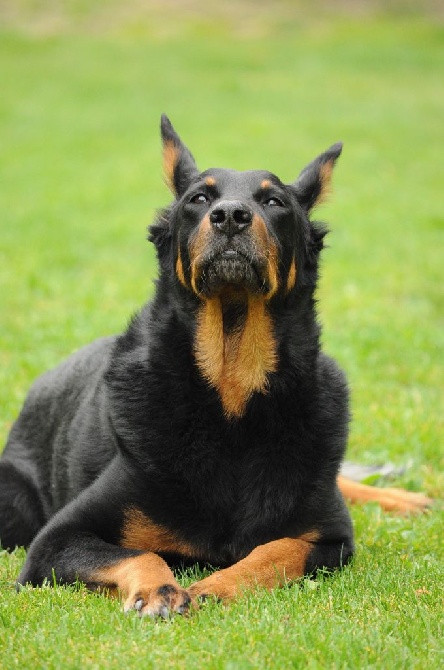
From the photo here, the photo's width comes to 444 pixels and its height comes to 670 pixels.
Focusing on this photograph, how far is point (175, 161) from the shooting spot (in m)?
5.49

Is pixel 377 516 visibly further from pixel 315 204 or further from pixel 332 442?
pixel 315 204

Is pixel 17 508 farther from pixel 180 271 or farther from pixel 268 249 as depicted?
pixel 268 249

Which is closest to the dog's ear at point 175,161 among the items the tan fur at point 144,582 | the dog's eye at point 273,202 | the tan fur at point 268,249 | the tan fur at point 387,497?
the dog's eye at point 273,202

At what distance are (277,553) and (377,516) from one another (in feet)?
5.32

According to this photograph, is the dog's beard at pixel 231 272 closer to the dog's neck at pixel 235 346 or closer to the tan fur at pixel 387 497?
the dog's neck at pixel 235 346

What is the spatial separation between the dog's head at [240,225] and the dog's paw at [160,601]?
1.47 metres

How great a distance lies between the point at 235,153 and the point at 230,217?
17.6m

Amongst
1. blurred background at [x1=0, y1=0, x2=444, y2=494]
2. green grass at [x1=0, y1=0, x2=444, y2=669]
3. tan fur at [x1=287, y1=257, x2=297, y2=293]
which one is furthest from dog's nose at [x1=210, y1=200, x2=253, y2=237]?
blurred background at [x1=0, y1=0, x2=444, y2=494]

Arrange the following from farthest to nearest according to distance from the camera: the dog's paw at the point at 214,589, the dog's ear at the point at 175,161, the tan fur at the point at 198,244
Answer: the dog's ear at the point at 175,161 < the tan fur at the point at 198,244 < the dog's paw at the point at 214,589

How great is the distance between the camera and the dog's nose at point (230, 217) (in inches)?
181

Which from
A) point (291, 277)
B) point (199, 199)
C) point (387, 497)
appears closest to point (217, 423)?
point (291, 277)

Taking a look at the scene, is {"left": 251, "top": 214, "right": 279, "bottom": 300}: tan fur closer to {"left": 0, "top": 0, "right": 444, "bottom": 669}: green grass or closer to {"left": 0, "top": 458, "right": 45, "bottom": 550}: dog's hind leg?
{"left": 0, "top": 0, "right": 444, "bottom": 669}: green grass

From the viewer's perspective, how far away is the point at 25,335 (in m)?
10.1

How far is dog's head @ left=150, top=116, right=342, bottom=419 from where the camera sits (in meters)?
4.64
